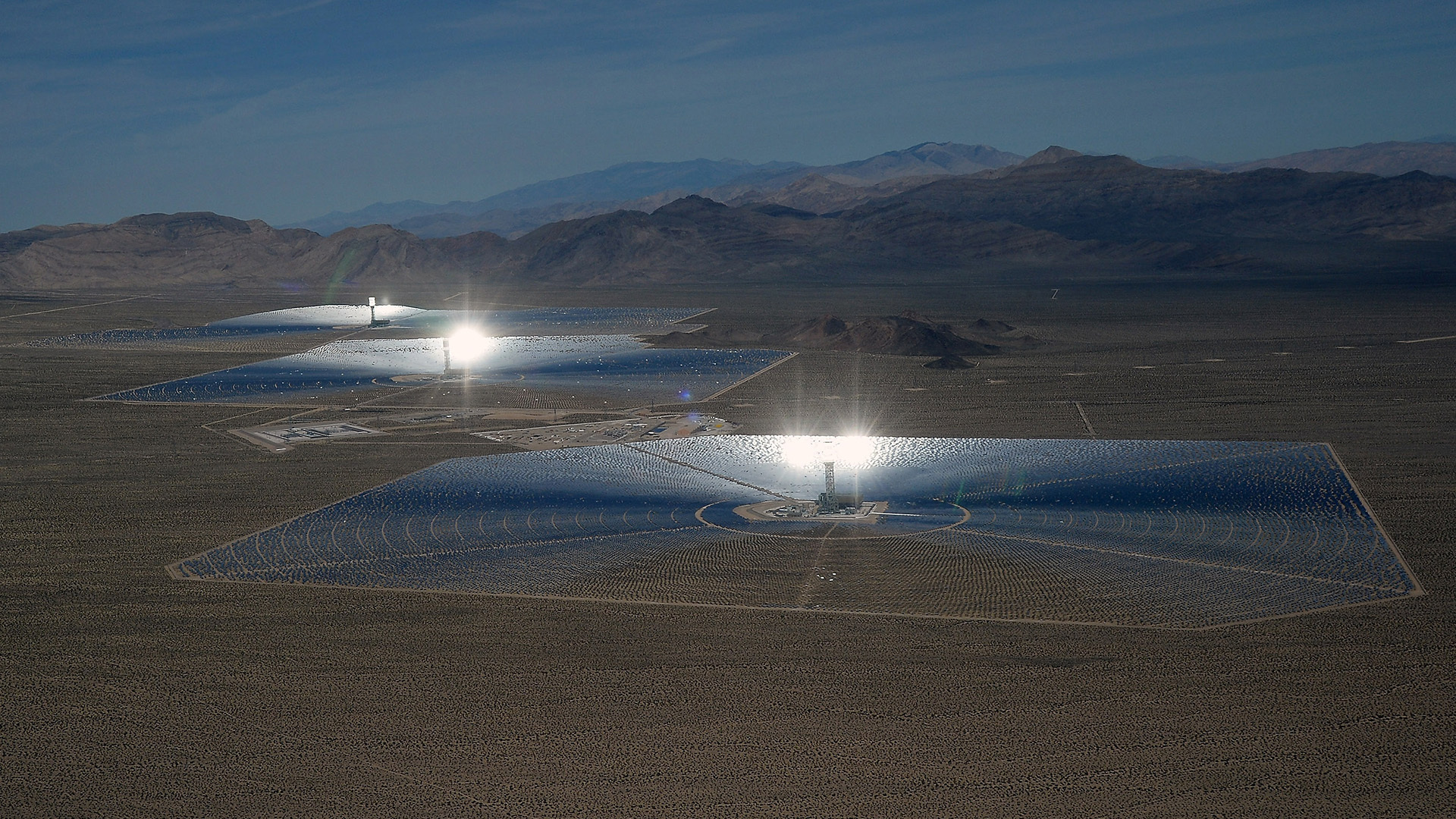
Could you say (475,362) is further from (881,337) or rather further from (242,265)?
(242,265)

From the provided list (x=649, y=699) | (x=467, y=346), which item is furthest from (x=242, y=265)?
(x=649, y=699)

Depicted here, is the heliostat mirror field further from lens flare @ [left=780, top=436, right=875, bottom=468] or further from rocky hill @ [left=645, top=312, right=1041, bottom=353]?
rocky hill @ [left=645, top=312, right=1041, bottom=353]

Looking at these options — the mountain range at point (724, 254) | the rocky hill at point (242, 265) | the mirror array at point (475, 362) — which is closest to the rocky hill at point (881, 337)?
the mirror array at point (475, 362)

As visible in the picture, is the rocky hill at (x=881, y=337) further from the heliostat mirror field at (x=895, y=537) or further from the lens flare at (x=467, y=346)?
the heliostat mirror field at (x=895, y=537)

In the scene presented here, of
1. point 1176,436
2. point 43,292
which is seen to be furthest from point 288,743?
point 43,292

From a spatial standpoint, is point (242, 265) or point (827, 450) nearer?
point (827, 450)

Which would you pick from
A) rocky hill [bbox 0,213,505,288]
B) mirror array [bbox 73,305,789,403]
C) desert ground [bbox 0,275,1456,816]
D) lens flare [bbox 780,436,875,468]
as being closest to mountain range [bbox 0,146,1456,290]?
rocky hill [bbox 0,213,505,288]
